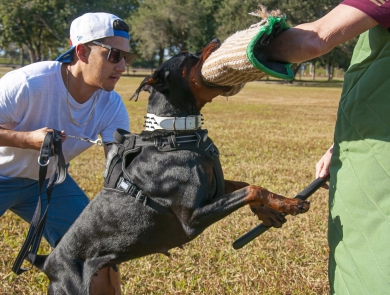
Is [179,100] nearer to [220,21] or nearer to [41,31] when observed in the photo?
[220,21]

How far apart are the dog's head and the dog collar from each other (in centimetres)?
4

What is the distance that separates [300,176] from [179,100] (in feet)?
15.2

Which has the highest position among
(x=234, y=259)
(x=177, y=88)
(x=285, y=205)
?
(x=177, y=88)

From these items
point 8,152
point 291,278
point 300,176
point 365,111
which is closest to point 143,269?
point 291,278

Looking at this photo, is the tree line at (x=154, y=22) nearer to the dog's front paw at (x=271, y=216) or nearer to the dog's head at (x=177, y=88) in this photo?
the dog's head at (x=177, y=88)

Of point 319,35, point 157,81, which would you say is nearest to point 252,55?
point 319,35

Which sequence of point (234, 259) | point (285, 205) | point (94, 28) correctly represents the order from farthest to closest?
point (234, 259)
point (94, 28)
point (285, 205)

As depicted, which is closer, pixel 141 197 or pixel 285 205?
pixel 285 205

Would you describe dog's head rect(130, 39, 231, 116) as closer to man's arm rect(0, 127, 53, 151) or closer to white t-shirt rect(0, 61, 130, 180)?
man's arm rect(0, 127, 53, 151)

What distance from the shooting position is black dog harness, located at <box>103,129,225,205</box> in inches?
103

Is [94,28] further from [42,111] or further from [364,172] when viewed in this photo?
[364,172]

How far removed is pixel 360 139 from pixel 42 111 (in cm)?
201

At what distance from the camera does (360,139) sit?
230 centimetres

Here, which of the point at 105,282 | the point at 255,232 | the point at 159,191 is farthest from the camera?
the point at 105,282
